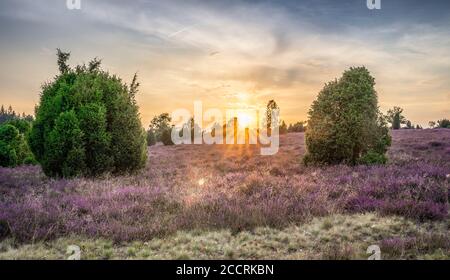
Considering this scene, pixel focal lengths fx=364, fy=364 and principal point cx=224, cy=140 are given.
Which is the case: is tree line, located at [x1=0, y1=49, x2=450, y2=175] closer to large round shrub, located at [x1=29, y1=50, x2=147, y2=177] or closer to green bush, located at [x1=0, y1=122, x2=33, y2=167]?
large round shrub, located at [x1=29, y1=50, x2=147, y2=177]

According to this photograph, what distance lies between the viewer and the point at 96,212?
770 cm

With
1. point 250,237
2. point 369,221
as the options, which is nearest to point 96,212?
point 250,237

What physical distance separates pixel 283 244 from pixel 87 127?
9.27m

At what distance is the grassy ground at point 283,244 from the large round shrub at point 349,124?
7223mm

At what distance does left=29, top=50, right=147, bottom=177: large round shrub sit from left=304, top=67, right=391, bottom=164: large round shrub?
23.7 ft

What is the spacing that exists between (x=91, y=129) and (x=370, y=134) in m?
10.4

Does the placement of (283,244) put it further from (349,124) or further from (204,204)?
(349,124)

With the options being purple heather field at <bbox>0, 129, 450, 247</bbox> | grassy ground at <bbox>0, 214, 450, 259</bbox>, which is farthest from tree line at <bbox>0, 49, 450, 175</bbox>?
grassy ground at <bbox>0, 214, 450, 259</bbox>

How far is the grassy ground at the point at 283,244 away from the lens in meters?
5.45

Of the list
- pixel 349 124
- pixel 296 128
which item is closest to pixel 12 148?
pixel 349 124

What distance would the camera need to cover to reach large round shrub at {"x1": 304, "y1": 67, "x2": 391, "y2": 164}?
1392 cm

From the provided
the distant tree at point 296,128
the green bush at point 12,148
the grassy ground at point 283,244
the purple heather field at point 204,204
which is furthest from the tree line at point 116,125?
the distant tree at point 296,128
